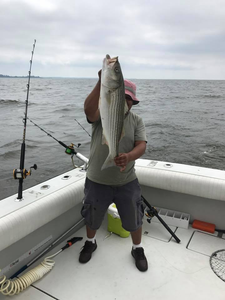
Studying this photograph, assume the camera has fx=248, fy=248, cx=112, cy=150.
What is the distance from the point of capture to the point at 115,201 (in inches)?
98.7

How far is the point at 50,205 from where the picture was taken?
8.40ft

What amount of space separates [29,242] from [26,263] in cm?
23

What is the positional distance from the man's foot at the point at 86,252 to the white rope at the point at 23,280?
32 centimetres

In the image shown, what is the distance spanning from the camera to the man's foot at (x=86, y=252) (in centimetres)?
271

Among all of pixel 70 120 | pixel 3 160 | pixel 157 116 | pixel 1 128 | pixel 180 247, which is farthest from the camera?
pixel 157 116

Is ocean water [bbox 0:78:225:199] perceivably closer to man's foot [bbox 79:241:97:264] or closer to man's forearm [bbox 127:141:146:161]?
man's foot [bbox 79:241:97:264]

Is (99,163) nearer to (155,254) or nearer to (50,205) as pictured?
(50,205)

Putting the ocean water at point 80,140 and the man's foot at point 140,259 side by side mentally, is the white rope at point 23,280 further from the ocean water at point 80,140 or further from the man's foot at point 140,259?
the ocean water at point 80,140

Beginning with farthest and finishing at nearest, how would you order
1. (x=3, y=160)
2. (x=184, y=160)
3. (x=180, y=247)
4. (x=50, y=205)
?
(x=184, y=160) < (x=3, y=160) < (x=180, y=247) < (x=50, y=205)

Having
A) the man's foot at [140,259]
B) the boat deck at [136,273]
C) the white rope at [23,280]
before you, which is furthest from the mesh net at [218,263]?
the white rope at [23,280]

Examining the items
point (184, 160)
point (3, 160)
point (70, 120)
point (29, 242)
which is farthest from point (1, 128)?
point (29, 242)

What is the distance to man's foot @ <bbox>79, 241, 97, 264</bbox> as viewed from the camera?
2713mm

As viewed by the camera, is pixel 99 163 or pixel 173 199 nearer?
pixel 99 163

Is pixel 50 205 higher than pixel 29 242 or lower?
higher
